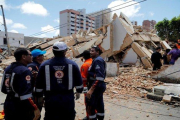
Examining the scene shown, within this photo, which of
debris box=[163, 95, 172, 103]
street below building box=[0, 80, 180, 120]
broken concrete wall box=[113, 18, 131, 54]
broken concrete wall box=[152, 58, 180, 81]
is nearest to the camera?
street below building box=[0, 80, 180, 120]

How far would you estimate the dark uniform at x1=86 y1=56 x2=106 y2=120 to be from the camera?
2.70 m

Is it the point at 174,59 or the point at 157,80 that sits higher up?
the point at 174,59

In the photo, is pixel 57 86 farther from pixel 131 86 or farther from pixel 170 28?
pixel 170 28

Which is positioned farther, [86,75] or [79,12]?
[79,12]

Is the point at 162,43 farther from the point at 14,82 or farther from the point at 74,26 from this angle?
the point at 74,26

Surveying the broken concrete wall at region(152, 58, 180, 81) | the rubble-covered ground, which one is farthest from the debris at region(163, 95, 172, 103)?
the broken concrete wall at region(152, 58, 180, 81)

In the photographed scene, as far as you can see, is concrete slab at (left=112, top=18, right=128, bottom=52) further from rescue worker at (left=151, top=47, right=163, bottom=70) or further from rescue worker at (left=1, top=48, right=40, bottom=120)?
rescue worker at (left=1, top=48, right=40, bottom=120)

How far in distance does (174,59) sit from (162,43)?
→ 5.93 metres

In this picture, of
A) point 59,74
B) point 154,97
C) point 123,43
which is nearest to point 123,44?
point 123,43

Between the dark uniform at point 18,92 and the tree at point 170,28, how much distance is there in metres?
31.2

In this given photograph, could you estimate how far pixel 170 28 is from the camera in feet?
95.1

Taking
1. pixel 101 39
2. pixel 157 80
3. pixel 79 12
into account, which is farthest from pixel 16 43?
pixel 79 12

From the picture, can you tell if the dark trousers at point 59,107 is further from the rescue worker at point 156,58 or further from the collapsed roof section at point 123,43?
the collapsed roof section at point 123,43

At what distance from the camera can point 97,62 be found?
276cm
